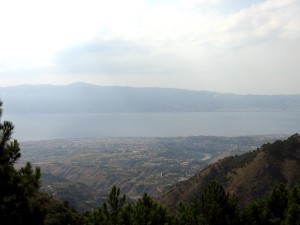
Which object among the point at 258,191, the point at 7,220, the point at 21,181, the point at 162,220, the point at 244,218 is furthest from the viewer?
the point at 258,191

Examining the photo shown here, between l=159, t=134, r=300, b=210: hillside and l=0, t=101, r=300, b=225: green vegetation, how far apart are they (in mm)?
68238

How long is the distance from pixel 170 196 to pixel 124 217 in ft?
324

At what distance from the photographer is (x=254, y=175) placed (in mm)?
103562

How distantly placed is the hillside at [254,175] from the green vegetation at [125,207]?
6824 cm

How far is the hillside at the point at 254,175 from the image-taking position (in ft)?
322

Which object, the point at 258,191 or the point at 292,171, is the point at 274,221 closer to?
the point at 258,191

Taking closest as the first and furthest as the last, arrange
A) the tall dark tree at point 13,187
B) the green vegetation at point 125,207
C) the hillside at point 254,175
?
the tall dark tree at point 13,187
the green vegetation at point 125,207
the hillside at point 254,175

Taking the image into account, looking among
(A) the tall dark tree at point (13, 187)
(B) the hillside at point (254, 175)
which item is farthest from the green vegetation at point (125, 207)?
(B) the hillside at point (254, 175)

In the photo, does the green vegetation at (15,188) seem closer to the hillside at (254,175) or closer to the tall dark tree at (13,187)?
the tall dark tree at (13,187)

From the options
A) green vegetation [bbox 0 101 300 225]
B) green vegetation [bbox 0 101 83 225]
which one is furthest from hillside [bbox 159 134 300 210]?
green vegetation [bbox 0 101 83 225]

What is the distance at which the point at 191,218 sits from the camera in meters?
25.2

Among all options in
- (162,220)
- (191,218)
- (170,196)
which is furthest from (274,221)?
(170,196)

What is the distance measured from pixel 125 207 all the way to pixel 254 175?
92.3 meters

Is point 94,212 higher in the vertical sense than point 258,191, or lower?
higher
